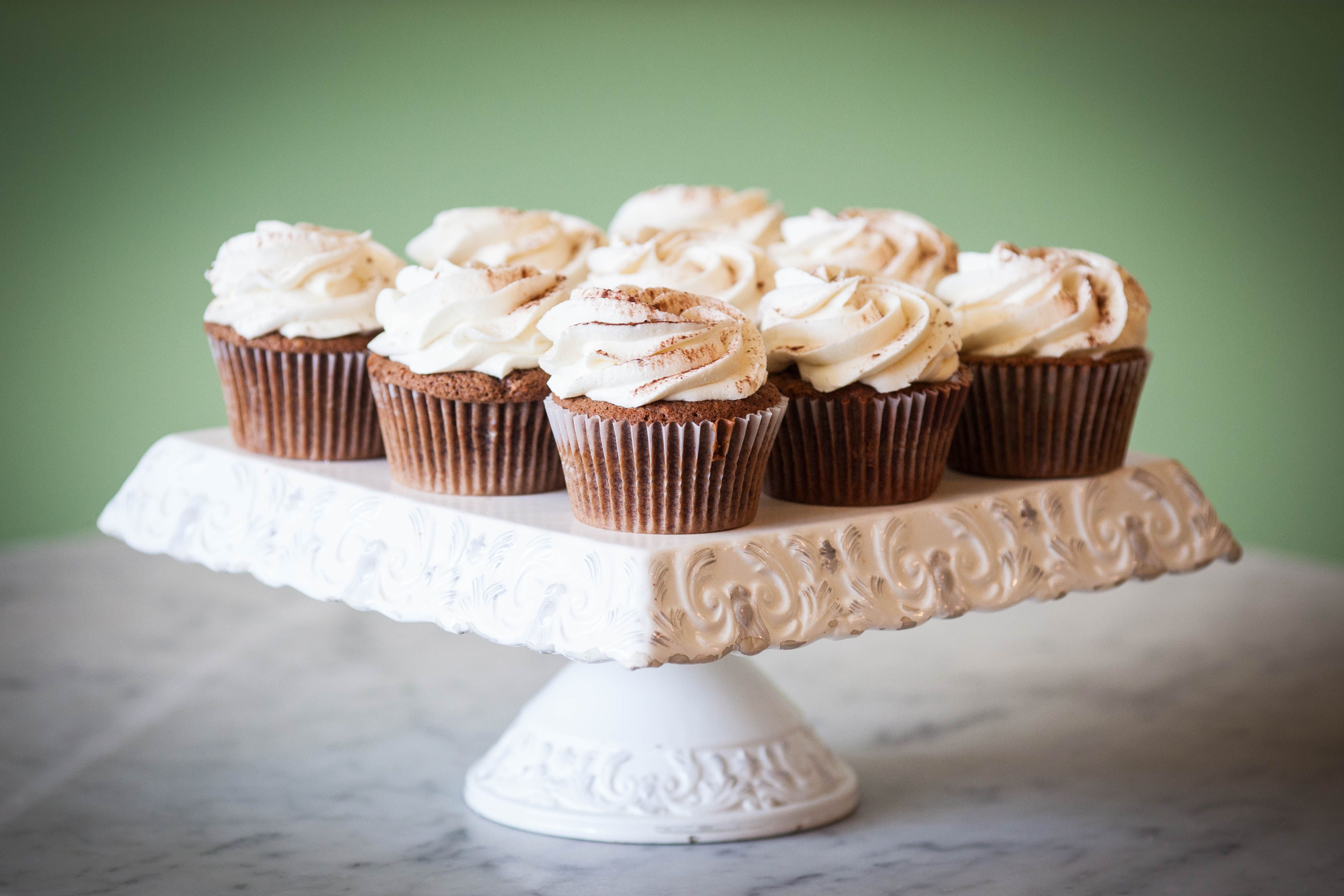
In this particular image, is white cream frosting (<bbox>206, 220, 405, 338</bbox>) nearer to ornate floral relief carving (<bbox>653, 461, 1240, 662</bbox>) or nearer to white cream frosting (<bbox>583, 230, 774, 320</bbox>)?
white cream frosting (<bbox>583, 230, 774, 320</bbox>)

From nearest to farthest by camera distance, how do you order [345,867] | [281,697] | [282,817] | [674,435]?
[674,435]
[345,867]
[282,817]
[281,697]

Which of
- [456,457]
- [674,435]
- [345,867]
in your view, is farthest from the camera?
[345,867]

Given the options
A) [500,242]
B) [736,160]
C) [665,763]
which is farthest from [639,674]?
[736,160]

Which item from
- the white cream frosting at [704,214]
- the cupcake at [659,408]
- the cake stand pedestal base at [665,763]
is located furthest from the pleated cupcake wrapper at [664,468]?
the white cream frosting at [704,214]

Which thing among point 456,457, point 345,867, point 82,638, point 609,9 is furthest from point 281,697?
point 609,9

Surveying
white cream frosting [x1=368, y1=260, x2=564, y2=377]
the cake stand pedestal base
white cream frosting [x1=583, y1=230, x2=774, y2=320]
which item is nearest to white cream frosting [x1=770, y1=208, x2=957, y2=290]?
white cream frosting [x1=583, y1=230, x2=774, y2=320]

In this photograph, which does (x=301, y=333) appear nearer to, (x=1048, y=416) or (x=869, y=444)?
(x=869, y=444)

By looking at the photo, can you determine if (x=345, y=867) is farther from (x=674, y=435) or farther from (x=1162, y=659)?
(x=1162, y=659)
